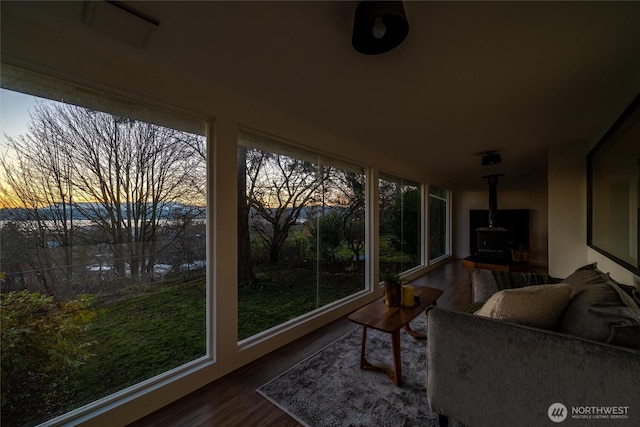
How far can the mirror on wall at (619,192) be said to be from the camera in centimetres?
164

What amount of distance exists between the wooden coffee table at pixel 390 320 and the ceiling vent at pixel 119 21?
224 centimetres

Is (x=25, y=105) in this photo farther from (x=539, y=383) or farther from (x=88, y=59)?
(x=539, y=383)

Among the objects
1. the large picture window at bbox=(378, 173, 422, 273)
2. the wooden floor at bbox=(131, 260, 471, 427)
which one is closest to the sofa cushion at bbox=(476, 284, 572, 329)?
the wooden floor at bbox=(131, 260, 471, 427)

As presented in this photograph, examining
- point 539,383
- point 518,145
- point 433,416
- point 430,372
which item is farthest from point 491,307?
point 518,145

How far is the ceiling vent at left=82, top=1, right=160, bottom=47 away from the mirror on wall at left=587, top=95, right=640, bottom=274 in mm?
2932

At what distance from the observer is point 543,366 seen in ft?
3.67

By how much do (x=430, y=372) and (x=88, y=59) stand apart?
8.76 feet

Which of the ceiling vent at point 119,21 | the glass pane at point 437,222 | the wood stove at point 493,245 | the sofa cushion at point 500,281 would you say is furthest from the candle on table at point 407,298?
the glass pane at point 437,222

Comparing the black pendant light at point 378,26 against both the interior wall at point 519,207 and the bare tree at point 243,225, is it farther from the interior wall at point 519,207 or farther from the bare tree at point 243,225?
the interior wall at point 519,207

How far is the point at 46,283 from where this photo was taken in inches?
54.1

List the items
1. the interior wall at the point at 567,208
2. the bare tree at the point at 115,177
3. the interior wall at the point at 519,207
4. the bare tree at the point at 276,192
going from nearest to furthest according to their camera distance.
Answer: the bare tree at the point at 115,177, the bare tree at the point at 276,192, the interior wall at the point at 567,208, the interior wall at the point at 519,207

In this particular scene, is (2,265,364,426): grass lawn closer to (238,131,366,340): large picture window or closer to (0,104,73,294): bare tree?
(238,131,366,340): large picture window

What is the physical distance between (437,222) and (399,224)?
7.51ft

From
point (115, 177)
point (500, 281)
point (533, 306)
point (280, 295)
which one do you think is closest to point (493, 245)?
point (500, 281)
